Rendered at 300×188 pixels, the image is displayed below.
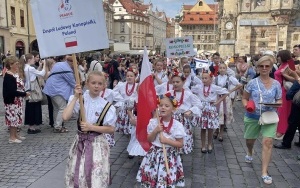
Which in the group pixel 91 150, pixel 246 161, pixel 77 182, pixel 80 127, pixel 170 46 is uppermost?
pixel 170 46

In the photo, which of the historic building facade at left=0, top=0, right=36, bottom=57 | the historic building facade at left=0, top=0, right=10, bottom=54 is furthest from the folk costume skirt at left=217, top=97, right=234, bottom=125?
the historic building facade at left=0, top=0, right=36, bottom=57

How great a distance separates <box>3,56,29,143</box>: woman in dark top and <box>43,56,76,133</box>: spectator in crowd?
846mm

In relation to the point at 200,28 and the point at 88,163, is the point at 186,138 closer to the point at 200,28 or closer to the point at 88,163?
the point at 88,163

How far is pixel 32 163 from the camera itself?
5.79 metres

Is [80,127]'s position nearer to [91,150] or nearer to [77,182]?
[91,150]

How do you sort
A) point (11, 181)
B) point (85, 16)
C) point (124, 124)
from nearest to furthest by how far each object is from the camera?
point (85, 16)
point (11, 181)
point (124, 124)

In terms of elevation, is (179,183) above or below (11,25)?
below


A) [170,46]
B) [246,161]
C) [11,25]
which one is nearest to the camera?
[246,161]

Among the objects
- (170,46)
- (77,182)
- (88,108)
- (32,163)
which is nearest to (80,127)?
(88,108)

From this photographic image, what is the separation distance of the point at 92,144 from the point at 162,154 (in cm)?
88

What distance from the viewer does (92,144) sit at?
3689 mm

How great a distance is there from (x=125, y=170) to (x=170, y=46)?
212 inches

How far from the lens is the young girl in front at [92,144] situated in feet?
11.9

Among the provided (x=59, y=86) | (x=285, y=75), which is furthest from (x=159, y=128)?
(x=59, y=86)
